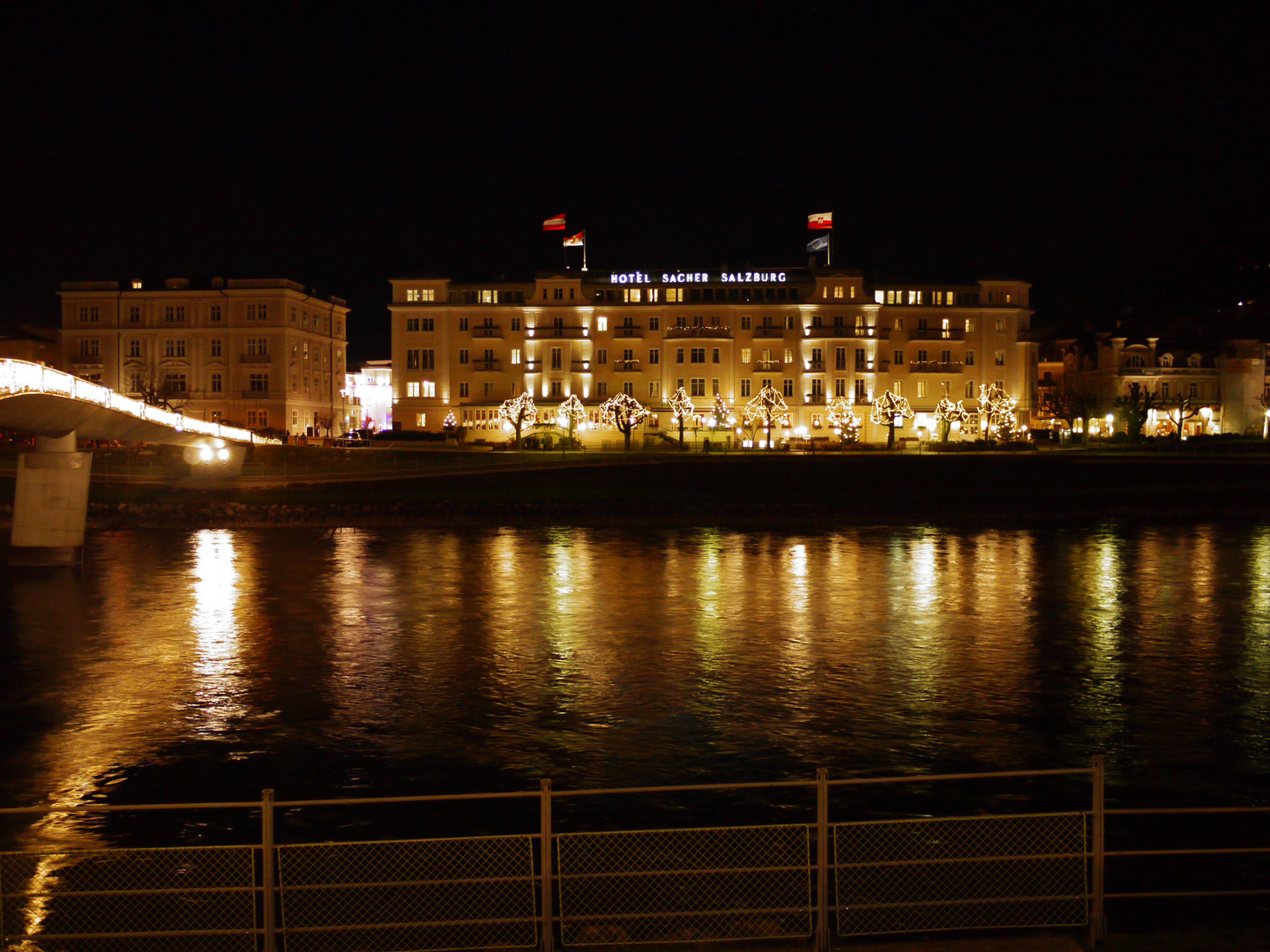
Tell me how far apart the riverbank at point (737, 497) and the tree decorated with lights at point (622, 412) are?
2884 centimetres

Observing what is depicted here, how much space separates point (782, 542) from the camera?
44500 mm

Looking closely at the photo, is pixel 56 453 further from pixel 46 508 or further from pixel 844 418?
pixel 844 418

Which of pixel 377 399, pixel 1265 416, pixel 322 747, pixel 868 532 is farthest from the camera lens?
pixel 377 399

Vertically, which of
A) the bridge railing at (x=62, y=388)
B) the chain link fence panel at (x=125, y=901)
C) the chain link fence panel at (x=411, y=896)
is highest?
the bridge railing at (x=62, y=388)

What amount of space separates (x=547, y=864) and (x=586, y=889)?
3044mm

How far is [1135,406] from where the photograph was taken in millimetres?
106125

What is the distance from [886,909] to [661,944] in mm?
2347

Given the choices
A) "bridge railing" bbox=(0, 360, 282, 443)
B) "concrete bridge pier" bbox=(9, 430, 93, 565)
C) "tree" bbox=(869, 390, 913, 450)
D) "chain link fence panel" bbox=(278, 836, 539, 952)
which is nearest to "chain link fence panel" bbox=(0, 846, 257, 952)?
"chain link fence panel" bbox=(278, 836, 539, 952)

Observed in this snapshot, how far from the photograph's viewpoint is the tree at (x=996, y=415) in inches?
4200

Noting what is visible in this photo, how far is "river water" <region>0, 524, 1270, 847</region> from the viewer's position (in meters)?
15.7

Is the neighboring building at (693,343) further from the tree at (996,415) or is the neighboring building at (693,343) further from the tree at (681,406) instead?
the tree at (681,406)

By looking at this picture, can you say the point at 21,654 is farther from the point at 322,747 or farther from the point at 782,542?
the point at 782,542

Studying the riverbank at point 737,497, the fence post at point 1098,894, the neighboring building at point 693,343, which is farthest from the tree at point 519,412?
the fence post at point 1098,894

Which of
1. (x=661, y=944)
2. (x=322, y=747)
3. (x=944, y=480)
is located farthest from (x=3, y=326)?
(x=661, y=944)
